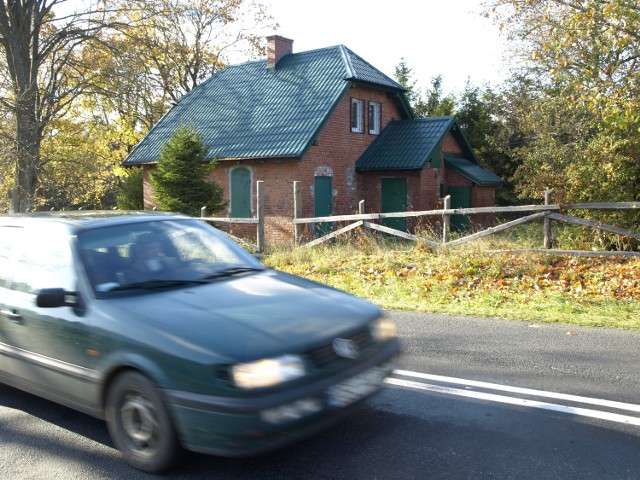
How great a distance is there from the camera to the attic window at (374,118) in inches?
997

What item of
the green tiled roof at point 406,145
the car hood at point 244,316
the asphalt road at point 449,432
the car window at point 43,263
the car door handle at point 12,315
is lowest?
the asphalt road at point 449,432

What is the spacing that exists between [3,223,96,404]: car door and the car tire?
273mm

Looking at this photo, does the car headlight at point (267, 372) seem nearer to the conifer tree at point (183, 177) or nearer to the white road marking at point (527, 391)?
the white road marking at point (527, 391)

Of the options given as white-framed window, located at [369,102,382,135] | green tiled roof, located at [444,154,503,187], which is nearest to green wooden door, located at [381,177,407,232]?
white-framed window, located at [369,102,382,135]

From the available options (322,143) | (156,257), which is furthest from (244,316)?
(322,143)

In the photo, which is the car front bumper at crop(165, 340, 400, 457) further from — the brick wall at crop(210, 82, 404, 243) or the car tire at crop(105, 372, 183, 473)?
the brick wall at crop(210, 82, 404, 243)

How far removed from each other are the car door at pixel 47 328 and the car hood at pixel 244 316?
446 mm

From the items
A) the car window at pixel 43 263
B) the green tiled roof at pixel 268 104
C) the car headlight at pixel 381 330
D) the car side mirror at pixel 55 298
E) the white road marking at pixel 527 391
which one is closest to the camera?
the car side mirror at pixel 55 298

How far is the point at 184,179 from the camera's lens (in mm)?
19094

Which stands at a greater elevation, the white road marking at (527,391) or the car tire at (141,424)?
the car tire at (141,424)

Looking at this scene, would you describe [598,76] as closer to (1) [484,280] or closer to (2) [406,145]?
(1) [484,280]

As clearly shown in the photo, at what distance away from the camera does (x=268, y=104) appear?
24.4 metres

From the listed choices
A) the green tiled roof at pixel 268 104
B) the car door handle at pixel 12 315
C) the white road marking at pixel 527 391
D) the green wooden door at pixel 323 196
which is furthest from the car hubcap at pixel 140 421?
the green wooden door at pixel 323 196

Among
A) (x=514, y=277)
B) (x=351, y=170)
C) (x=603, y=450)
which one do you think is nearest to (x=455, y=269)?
(x=514, y=277)
